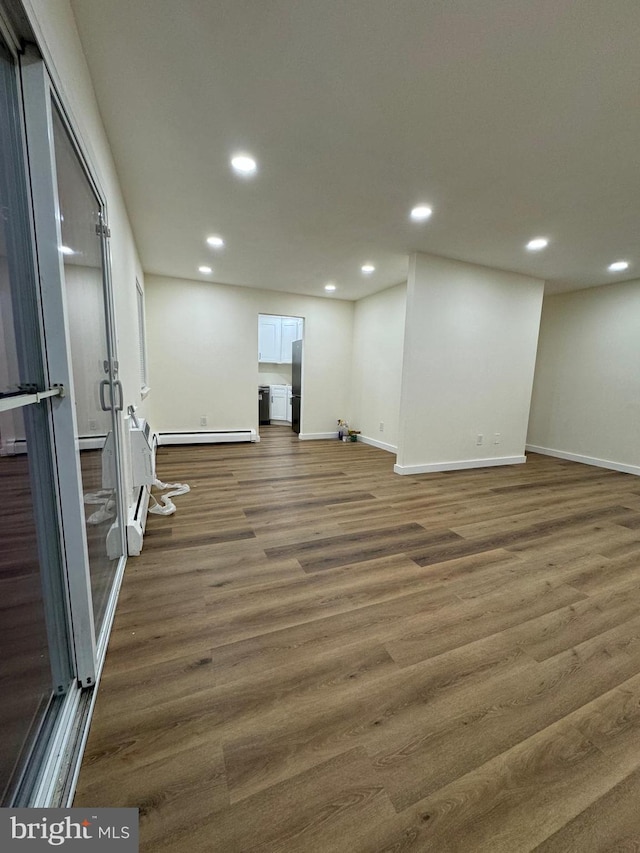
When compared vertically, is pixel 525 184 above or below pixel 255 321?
above

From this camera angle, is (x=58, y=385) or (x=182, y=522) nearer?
(x=58, y=385)

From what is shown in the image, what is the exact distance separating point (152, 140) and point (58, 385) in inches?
74.3

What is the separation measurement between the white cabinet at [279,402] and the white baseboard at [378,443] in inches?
A: 88.8

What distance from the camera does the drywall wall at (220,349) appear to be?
16.5 feet

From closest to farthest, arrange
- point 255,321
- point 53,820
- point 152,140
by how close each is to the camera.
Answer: point 53,820 → point 152,140 → point 255,321

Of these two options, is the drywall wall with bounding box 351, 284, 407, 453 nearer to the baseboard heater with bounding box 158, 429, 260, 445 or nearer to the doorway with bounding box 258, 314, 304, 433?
the doorway with bounding box 258, 314, 304, 433

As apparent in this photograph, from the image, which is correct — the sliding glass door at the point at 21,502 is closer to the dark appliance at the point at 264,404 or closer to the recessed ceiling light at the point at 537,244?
the recessed ceiling light at the point at 537,244

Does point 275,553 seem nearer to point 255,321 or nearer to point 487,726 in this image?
point 487,726

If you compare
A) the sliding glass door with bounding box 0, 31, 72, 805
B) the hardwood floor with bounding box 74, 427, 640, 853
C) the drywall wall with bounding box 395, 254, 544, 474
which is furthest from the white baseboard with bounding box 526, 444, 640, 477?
the sliding glass door with bounding box 0, 31, 72, 805

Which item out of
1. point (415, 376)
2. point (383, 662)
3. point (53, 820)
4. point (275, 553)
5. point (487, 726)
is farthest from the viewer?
point (415, 376)

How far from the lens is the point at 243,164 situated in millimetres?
2229

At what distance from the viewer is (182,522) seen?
2.63 metres

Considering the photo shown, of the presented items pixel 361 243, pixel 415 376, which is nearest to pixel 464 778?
pixel 415 376

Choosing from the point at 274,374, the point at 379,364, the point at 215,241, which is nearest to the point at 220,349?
the point at 215,241
